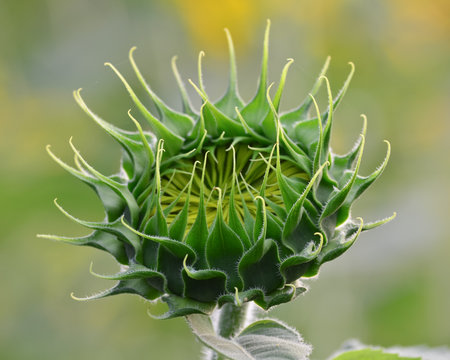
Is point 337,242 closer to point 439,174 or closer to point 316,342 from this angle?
point 316,342

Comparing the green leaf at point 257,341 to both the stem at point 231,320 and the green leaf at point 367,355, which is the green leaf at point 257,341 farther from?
the green leaf at point 367,355

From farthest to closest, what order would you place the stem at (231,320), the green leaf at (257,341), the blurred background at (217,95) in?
1. the blurred background at (217,95)
2. the stem at (231,320)
3. the green leaf at (257,341)

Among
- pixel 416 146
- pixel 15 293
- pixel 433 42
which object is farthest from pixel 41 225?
pixel 433 42

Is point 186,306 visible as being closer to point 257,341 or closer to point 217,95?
point 257,341

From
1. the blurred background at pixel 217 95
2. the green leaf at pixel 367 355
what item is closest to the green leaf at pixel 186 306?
the green leaf at pixel 367 355

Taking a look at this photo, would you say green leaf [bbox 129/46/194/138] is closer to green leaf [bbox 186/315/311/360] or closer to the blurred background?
green leaf [bbox 186/315/311/360]

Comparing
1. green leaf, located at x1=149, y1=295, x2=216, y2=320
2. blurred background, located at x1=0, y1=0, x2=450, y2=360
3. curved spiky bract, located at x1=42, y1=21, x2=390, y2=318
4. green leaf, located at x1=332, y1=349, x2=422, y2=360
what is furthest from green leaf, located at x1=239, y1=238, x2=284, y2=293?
blurred background, located at x1=0, y1=0, x2=450, y2=360
